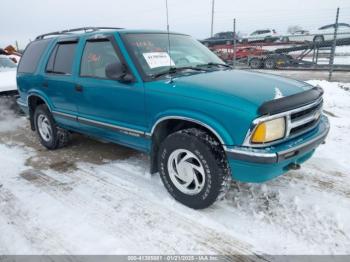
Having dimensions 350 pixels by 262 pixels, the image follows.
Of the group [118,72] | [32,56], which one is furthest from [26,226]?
[32,56]

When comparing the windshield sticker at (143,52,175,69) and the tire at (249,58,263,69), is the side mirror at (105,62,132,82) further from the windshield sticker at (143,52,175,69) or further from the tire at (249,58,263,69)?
the tire at (249,58,263,69)

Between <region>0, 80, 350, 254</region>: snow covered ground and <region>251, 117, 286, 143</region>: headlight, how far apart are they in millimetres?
851

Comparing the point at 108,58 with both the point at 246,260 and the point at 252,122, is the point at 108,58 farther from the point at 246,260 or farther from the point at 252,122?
the point at 246,260

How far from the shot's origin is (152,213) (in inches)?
131

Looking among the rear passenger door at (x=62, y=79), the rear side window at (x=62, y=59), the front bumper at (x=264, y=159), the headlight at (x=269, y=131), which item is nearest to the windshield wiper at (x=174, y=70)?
the front bumper at (x=264, y=159)

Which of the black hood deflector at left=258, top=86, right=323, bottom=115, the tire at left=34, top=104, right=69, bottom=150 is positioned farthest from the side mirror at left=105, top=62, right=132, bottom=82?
the tire at left=34, top=104, right=69, bottom=150

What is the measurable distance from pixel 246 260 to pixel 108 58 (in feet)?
9.06

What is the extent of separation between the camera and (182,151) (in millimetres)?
3291

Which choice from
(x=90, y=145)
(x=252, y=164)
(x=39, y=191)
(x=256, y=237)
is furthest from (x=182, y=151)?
(x=90, y=145)

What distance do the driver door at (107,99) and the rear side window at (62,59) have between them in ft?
1.05

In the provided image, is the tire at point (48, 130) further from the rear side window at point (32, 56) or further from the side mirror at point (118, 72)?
the side mirror at point (118, 72)

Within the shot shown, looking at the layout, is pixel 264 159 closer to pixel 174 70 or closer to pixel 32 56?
pixel 174 70

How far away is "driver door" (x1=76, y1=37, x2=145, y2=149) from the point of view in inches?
145

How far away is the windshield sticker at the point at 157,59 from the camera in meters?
3.67
